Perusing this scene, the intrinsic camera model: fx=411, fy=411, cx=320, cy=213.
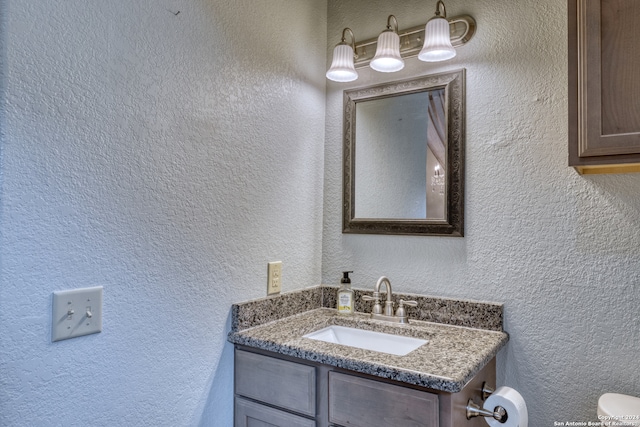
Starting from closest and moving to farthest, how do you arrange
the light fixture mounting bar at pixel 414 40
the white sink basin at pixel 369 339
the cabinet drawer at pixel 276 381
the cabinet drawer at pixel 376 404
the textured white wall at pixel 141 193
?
1. the textured white wall at pixel 141 193
2. the cabinet drawer at pixel 376 404
3. the cabinet drawer at pixel 276 381
4. the white sink basin at pixel 369 339
5. the light fixture mounting bar at pixel 414 40

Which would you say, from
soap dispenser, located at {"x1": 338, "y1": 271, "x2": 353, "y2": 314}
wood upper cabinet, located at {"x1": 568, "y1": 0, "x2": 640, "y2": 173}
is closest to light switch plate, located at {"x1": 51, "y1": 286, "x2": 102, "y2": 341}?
soap dispenser, located at {"x1": 338, "y1": 271, "x2": 353, "y2": 314}

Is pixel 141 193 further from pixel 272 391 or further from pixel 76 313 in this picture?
pixel 272 391

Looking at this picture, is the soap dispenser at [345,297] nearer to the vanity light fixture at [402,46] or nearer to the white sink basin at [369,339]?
the white sink basin at [369,339]

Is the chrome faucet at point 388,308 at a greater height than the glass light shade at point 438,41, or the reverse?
the glass light shade at point 438,41

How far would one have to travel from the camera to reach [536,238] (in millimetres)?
1373

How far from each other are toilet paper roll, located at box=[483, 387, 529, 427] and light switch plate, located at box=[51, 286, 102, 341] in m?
1.03

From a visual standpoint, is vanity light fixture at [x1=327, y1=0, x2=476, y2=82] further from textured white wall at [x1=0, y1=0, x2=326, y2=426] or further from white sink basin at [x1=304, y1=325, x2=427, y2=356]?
white sink basin at [x1=304, y1=325, x2=427, y2=356]

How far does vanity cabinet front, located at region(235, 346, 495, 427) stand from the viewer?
3.38 ft

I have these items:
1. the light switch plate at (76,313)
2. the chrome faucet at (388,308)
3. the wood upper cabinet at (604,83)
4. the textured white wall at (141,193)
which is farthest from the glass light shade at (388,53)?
the light switch plate at (76,313)

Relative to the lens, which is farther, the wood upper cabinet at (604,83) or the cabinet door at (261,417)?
the cabinet door at (261,417)

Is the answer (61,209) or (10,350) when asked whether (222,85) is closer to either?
(61,209)

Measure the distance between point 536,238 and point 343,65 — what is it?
0.97 meters

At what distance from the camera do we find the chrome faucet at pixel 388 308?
155cm

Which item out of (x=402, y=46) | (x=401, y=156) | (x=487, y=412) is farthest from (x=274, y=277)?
(x=402, y=46)
